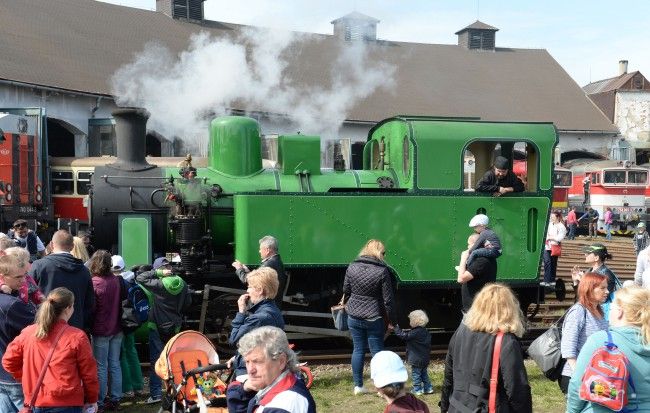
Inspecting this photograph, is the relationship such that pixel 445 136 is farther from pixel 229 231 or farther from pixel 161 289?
pixel 161 289

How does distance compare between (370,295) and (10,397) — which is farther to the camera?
(370,295)

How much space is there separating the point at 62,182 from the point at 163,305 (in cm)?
1441

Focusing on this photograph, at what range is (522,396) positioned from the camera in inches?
145

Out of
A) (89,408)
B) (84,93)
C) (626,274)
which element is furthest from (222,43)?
(89,408)

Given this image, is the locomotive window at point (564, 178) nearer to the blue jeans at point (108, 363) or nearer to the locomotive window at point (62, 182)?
the locomotive window at point (62, 182)

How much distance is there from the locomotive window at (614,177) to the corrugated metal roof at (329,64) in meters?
5.66

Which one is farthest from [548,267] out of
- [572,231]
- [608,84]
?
[608,84]

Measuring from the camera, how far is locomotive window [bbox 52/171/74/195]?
1989cm

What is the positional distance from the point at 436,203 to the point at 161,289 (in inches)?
132

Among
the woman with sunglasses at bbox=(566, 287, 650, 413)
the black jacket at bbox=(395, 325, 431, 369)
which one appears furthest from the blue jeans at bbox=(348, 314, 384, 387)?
→ the woman with sunglasses at bbox=(566, 287, 650, 413)

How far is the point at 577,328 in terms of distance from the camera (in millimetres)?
4598

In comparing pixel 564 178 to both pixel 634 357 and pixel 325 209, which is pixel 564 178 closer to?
pixel 325 209

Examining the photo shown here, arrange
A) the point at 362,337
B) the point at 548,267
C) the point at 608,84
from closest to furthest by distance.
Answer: the point at 362,337
the point at 548,267
the point at 608,84

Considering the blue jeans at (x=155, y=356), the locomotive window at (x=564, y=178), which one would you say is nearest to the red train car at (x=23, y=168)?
the blue jeans at (x=155, y=356)
